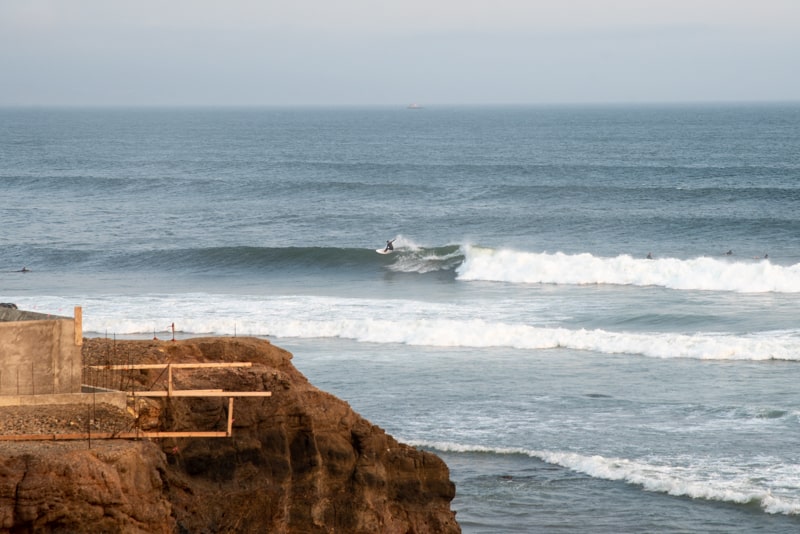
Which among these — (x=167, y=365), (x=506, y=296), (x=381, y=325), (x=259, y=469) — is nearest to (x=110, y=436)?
(x=259, y=469)

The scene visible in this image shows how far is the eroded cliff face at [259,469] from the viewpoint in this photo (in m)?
10.6

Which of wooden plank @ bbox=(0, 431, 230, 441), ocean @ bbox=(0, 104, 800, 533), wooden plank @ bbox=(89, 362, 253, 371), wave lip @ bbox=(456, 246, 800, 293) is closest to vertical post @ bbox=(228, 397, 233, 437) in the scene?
wooden plank @ bbox=(0, 431, 230, 441)

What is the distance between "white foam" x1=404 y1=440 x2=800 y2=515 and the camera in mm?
16812

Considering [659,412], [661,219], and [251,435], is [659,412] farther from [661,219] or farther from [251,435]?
[661,219]

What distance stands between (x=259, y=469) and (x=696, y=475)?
811cm

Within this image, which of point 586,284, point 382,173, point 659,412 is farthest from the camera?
point 382,173

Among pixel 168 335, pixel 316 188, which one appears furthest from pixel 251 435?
pixel 316 188

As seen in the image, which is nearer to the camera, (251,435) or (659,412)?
(251,435)

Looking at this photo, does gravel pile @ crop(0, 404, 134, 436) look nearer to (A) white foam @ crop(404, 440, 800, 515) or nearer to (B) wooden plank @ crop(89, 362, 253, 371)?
(B) wooden plank @ crop(89, 362, 253, 371)

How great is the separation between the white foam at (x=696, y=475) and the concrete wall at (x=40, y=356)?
26.2 feet

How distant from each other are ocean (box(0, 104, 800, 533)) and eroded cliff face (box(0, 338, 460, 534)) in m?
3.43

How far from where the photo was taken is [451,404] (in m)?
22.2

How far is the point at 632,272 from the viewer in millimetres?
40281

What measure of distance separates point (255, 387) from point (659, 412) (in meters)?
10.7
